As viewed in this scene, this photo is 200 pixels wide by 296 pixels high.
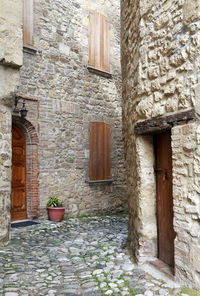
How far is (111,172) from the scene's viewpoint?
28.8ft

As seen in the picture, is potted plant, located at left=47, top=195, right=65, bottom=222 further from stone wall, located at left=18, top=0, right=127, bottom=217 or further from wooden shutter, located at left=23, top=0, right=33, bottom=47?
wooden shutter, located at left=23, top=0, right=33, bottom=47

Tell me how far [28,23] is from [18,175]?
3465 mm

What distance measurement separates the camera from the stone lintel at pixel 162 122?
2.98 metres

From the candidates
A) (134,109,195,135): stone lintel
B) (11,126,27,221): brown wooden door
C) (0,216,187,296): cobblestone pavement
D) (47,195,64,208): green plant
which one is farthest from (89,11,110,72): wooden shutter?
(134,109,195,135): stone lintel

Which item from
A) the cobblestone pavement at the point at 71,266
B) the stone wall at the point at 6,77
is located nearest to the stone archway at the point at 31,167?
the cobblestone pavement at the point at 71,266

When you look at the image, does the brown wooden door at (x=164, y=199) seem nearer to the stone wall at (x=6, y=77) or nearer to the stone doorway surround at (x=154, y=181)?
the stone doorway surround at (x=154, y=181)

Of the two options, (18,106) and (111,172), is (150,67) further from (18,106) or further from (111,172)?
(111,172)

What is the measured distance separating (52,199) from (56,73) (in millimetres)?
3066

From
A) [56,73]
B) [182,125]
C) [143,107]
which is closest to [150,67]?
[143,107]

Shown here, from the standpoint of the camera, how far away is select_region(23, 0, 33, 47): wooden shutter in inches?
271

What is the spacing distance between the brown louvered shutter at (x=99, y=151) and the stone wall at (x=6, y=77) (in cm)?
356

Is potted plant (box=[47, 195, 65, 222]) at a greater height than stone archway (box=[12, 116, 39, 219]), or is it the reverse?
stone archway (box=[12, 116, 39, 219])

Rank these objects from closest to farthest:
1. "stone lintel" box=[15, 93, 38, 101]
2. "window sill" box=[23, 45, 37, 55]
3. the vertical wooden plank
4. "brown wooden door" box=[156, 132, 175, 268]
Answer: "brown wooden door" box=[156, 132, 175, 268] < "stone lintel" box=[15, 93, 38, 101] < "window sill" box=[23, 45, 37, 55] < the vertical wooden plank

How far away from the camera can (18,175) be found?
696cm
